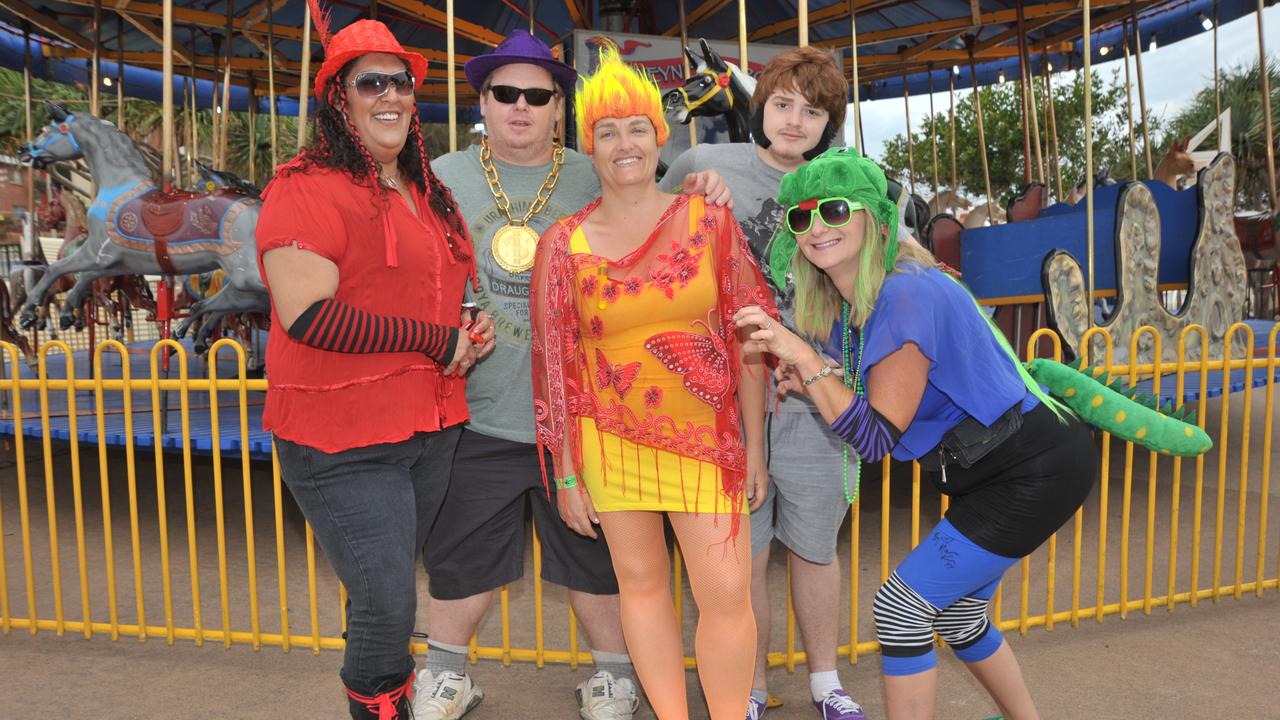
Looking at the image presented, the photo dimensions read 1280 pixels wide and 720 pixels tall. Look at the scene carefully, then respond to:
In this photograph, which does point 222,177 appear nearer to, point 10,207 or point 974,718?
point 974,718

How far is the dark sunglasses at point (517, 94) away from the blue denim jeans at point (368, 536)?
1117 mm

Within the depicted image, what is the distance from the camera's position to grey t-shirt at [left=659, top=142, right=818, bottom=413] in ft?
9.00

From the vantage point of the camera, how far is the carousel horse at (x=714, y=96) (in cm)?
375

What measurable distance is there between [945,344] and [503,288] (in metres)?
1.31

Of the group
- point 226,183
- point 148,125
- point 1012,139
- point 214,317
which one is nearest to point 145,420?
point 214,317

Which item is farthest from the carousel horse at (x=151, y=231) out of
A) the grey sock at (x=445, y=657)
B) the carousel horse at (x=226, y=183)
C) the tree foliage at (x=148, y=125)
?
the tree foliage at (x=148, y=125)

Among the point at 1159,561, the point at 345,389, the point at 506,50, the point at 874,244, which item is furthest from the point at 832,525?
the point at 1159,561

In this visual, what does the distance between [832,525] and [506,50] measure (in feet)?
5.82

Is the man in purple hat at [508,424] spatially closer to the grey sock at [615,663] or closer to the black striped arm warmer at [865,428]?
the grey sock at [615,663]

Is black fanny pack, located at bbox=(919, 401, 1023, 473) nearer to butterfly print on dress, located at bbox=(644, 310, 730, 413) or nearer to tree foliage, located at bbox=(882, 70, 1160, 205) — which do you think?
butterfly print on dress, located at bbox=(644, 310, 730, 413)

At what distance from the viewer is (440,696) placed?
9.85 feet

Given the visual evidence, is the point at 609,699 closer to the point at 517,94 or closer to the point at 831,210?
the point at 831,210

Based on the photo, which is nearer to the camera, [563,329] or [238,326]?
[563,329]

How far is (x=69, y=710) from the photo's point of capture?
3.20m
